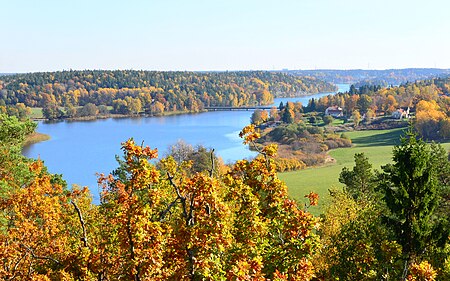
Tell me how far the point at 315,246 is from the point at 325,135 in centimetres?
7593

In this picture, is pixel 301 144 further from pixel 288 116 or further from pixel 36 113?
pixel 36 113

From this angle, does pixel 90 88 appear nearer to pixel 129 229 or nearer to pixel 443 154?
pixel 443 154

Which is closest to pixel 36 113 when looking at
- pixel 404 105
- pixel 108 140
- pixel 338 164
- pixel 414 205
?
pixel 108 140

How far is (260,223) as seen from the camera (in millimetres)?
7371

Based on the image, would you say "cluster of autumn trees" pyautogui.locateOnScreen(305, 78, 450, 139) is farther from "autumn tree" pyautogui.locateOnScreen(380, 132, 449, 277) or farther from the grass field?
the grass field

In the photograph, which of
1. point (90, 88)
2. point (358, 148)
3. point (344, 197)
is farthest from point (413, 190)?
point (90, 88)

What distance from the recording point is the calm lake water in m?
60.2

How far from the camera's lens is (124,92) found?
164500 mm

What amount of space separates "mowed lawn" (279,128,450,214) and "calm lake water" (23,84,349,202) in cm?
1170

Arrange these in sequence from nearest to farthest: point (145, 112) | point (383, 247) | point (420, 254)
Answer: point (383, 247)
point (420, 254)
point (145, 112)

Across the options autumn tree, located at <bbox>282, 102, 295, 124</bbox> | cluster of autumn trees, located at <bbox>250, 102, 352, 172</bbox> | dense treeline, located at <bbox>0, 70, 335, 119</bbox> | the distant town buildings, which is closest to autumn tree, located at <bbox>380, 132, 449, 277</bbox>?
cluster of autumn trees, located at <bbox>250, 102, 352, 172</bbox>

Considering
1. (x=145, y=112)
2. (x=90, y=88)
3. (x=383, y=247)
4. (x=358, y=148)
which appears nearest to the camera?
(x=383, y=247)

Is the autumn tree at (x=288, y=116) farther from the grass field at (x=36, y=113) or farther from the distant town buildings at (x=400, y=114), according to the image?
the grass field at (x=36, y=113)

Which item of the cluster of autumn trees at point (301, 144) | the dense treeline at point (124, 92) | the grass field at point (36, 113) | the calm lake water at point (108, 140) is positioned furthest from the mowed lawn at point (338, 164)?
the grass field at point (36, 113)
